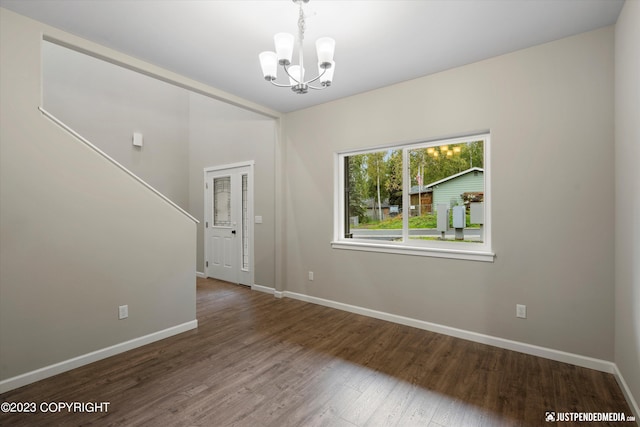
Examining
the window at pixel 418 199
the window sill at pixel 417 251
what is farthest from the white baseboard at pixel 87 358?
the window at pixel 418 199

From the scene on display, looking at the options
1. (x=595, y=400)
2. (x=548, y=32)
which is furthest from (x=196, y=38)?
(x=595, y=400)

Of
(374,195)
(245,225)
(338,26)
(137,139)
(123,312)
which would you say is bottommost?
(123,312)

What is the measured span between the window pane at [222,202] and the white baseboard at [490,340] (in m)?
2.55

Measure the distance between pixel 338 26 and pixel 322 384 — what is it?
2810 millimetres

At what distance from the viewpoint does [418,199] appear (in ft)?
11.3

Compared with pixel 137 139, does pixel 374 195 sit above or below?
below

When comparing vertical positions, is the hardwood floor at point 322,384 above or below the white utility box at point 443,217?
below

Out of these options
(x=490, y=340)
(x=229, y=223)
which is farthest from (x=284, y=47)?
(x=229, y=223)

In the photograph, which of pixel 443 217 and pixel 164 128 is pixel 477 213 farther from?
pixel 164 128

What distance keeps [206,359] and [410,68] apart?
3.44m

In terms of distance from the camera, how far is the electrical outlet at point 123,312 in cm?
273

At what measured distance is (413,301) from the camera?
3314 millimetres

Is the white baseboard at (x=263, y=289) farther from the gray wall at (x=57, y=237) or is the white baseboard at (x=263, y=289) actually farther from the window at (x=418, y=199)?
the gray wall at (x=57, y=237)

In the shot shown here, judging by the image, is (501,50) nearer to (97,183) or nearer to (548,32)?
(548,32)
